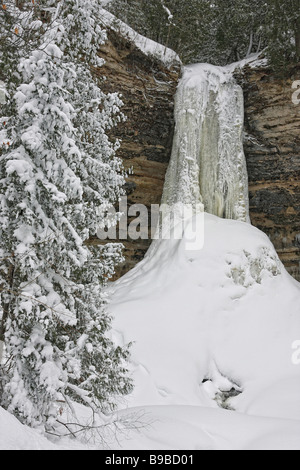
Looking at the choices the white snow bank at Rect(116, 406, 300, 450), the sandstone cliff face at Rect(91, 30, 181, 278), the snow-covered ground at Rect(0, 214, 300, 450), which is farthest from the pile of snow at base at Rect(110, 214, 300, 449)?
the sandstone cliff face at Rect(91, 30, 181, 278)

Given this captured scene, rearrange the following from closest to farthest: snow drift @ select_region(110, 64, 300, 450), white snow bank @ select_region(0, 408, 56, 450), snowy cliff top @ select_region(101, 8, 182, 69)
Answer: white snow bank @ select_region(0, 408, 56, 450) → snow drift @ select_region(110, 64, 300, 450) → snowy cliff top @ select_region(101, 8, 182, 69)

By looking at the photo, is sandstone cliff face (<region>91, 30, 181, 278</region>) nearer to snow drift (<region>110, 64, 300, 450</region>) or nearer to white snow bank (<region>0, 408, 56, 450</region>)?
snow drift (<region>110, 64, 300, 450</region>)

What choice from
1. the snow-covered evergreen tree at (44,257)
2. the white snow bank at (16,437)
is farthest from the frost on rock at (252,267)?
the white snow bank at (16,437)

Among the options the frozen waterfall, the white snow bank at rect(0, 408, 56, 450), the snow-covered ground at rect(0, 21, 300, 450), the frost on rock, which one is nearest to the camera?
Result: the white snow bank at rect(0, 408, 56, 450)

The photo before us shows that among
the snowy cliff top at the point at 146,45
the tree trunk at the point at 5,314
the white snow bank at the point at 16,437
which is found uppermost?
the snowy cliff top at the point at 146,45

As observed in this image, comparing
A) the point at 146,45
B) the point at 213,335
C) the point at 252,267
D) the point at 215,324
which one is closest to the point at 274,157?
the point at 252,267

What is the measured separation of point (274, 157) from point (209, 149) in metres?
1.91

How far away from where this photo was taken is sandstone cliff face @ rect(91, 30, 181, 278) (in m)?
12.6

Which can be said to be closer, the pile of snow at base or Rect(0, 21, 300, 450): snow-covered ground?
Rect(0, 21, 300, 450): snow-covered ground

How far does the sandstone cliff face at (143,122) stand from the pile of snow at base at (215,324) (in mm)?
1963

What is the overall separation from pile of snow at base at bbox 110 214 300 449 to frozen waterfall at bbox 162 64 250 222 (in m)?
0.77

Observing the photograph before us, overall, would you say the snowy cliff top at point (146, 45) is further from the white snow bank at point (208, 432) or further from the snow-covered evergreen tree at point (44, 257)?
the white snow bank at point (208, 432)

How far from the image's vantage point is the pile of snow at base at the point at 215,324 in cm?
812

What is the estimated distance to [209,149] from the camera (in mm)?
12648
